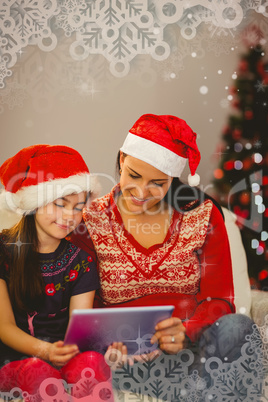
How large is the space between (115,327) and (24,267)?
30cm

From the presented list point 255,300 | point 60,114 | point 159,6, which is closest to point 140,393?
point 255,300

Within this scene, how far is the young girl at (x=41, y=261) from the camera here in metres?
1.21

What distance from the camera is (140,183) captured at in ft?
4.35

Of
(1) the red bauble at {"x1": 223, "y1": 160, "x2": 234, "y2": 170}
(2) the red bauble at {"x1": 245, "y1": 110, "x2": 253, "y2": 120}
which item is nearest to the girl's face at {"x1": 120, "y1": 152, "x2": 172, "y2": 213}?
(1) the red bauble at {"x1": 223, "y1": 160, "x2": 234, "y2": 170}

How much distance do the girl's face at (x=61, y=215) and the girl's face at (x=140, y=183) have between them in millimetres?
153

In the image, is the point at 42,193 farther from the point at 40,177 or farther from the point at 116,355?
the point at 116,355

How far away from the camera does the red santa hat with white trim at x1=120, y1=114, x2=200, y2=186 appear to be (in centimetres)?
131

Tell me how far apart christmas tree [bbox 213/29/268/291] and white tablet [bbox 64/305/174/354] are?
1.54 ft

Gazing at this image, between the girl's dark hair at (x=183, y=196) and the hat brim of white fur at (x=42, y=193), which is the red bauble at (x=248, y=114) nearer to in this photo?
the girl's dark hair at (x=183, y=196)

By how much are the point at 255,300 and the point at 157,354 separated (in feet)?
1.31

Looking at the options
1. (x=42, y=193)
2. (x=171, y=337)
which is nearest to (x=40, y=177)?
(x=42, y=193)

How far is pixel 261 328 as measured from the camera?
1427mm

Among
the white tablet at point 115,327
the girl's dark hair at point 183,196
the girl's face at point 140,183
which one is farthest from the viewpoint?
the girl's dark hair at point 183,196

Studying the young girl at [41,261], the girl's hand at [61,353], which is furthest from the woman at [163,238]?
the girl's hand at [61,353]
